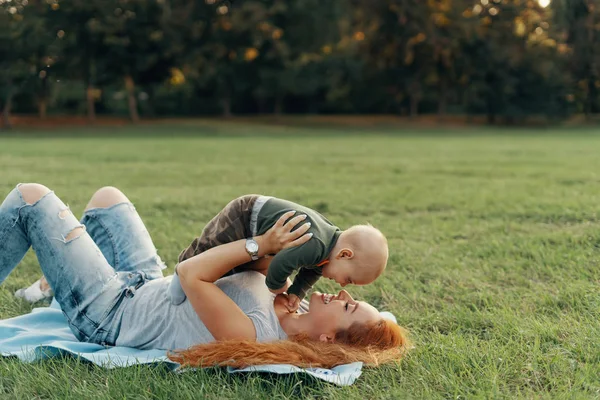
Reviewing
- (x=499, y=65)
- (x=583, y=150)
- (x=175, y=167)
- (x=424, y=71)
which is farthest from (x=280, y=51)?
(x=175, y=167)

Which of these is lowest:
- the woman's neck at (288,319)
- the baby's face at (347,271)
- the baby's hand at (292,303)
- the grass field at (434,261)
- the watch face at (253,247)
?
the grass field at (434,261)

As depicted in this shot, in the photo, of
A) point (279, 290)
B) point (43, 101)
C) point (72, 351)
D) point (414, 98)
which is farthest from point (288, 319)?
point (414, 98)

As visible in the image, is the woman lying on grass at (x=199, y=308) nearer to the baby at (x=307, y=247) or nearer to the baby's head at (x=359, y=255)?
the baby at (x=307, y=247)

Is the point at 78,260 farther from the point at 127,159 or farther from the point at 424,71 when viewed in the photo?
the point at 424,71

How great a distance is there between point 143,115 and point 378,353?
140ft

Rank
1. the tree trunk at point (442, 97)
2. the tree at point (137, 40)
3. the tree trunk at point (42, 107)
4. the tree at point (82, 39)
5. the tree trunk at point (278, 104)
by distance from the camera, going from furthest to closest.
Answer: the tree trunk at point (278, 104), the tree trunk at point (442, 97), the tree trunk at point (42, 107), the tree at point (137, 40), the tree at point (82, 39)

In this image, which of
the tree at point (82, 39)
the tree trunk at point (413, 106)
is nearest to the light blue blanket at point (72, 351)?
the tree at point (82, 39)

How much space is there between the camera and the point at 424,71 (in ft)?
134

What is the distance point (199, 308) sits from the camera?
312cm

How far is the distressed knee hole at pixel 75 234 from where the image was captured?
3461mm

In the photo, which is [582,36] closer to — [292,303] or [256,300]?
[292,303]

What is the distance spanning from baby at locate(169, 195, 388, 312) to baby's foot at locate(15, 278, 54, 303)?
1.66m

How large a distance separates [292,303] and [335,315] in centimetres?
25


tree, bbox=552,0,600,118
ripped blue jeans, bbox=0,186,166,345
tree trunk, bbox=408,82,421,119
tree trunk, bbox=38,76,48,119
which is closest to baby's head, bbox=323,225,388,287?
ripped blue jeans, bbox=0,186,166,345
